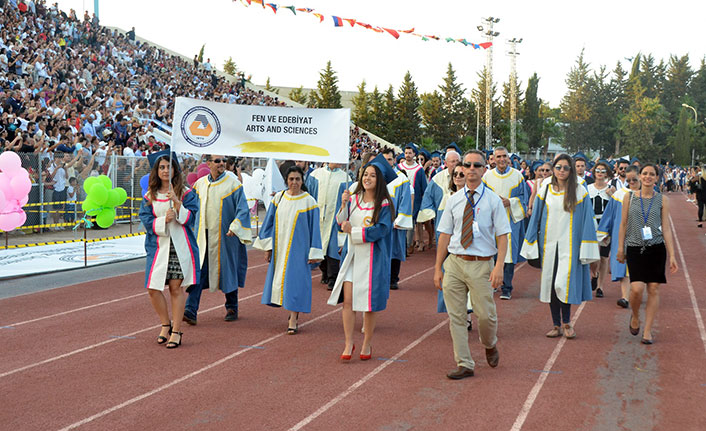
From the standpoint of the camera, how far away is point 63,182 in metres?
17.9

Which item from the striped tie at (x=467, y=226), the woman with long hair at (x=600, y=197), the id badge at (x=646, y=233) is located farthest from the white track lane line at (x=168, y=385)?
the woman with long hair at (x=600, y=197)

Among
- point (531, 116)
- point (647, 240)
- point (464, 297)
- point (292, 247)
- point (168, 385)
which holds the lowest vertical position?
point (168, 385)

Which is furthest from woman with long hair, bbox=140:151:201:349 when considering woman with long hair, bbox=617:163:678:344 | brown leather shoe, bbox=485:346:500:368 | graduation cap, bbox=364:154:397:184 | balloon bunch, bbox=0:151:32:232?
balloon bunch, bbox=0:151:32:232

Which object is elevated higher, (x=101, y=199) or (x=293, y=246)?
(x=101, y=199)

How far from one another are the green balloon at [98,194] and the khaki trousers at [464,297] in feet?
30.9

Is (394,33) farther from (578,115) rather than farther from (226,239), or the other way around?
(578,115)

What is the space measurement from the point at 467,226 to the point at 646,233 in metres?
2.33

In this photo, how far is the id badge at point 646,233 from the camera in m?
7.79

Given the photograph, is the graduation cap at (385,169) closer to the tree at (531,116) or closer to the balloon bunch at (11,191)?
the balloon bunch at (11,191)

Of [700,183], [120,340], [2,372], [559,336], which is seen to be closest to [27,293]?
[120,340]

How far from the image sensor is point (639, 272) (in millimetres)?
7848

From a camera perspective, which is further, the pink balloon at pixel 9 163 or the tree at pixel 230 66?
the tree at pixel 230 66

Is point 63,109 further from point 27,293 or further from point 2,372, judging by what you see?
point 2,372

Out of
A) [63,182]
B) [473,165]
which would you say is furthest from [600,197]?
[63,182]
